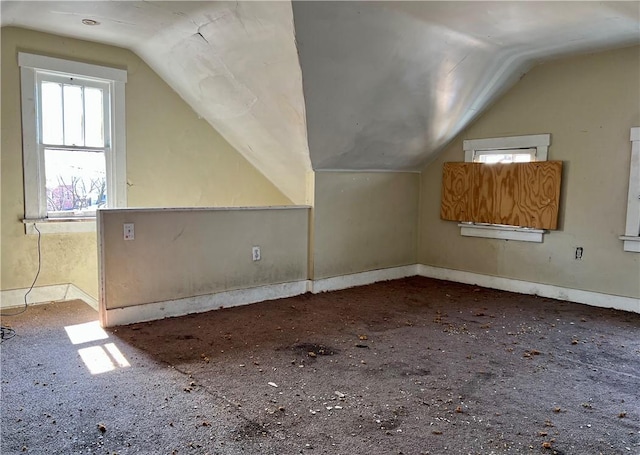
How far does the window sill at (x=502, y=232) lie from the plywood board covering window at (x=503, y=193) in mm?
74

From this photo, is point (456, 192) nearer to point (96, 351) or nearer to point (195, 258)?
point (195, 258)

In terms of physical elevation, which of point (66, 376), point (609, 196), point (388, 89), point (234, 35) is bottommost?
point (66, 376)

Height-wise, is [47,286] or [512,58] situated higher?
[512,58]

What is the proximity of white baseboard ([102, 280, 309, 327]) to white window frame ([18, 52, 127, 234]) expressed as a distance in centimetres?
139

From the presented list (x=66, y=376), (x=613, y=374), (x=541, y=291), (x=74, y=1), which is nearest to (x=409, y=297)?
(x=541, y=291)

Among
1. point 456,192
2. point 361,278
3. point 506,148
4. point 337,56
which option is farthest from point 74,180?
point 506,148

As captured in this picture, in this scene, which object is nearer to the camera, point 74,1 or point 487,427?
point 487,427

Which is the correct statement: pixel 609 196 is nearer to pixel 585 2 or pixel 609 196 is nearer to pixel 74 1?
pixel 585 2

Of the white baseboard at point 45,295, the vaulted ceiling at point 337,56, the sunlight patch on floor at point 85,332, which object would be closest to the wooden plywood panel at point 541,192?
the vaulted ceiling at point 337,56

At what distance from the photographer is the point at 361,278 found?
16.8 feet

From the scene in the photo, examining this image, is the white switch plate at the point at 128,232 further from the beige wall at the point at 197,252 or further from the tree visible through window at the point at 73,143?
the tree visible through window at the point at 73,143

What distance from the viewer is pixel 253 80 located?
12.6 ft

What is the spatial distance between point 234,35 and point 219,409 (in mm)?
2689

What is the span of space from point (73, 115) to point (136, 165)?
730 millimetres
